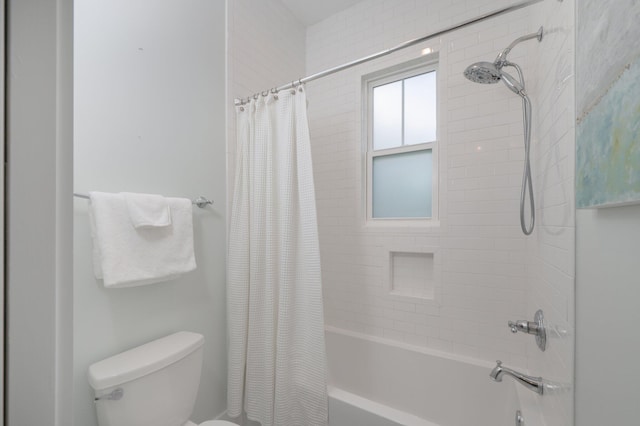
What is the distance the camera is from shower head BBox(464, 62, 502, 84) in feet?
4.03

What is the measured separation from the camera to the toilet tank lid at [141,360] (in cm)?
103

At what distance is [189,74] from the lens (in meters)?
1.55

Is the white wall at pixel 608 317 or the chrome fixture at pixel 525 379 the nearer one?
the white wall at pixel 608 317

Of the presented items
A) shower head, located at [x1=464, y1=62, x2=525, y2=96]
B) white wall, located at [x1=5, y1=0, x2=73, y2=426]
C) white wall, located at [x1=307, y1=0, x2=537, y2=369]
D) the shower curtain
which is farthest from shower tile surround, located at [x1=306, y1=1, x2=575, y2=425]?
white wall, located at [x1=5, y1=0, x2=73, y2=426]

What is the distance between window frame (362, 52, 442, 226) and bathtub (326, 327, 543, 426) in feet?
2.71

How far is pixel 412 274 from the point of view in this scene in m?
1.94

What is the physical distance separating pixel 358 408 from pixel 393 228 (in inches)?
42.1

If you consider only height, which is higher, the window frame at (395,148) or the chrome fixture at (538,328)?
the window frame at (395,148)

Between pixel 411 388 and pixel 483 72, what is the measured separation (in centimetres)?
179

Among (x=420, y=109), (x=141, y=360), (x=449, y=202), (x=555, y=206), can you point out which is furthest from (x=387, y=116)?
(x=141, y=360)

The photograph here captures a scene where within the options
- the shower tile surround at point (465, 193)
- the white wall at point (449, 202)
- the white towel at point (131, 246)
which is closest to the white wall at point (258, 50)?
the shower tile surround at point (465, 193)

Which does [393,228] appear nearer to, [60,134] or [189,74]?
[189,74]

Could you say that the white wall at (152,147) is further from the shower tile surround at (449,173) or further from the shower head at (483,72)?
the shower head at (483,72)

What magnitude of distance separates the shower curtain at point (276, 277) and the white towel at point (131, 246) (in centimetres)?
33
